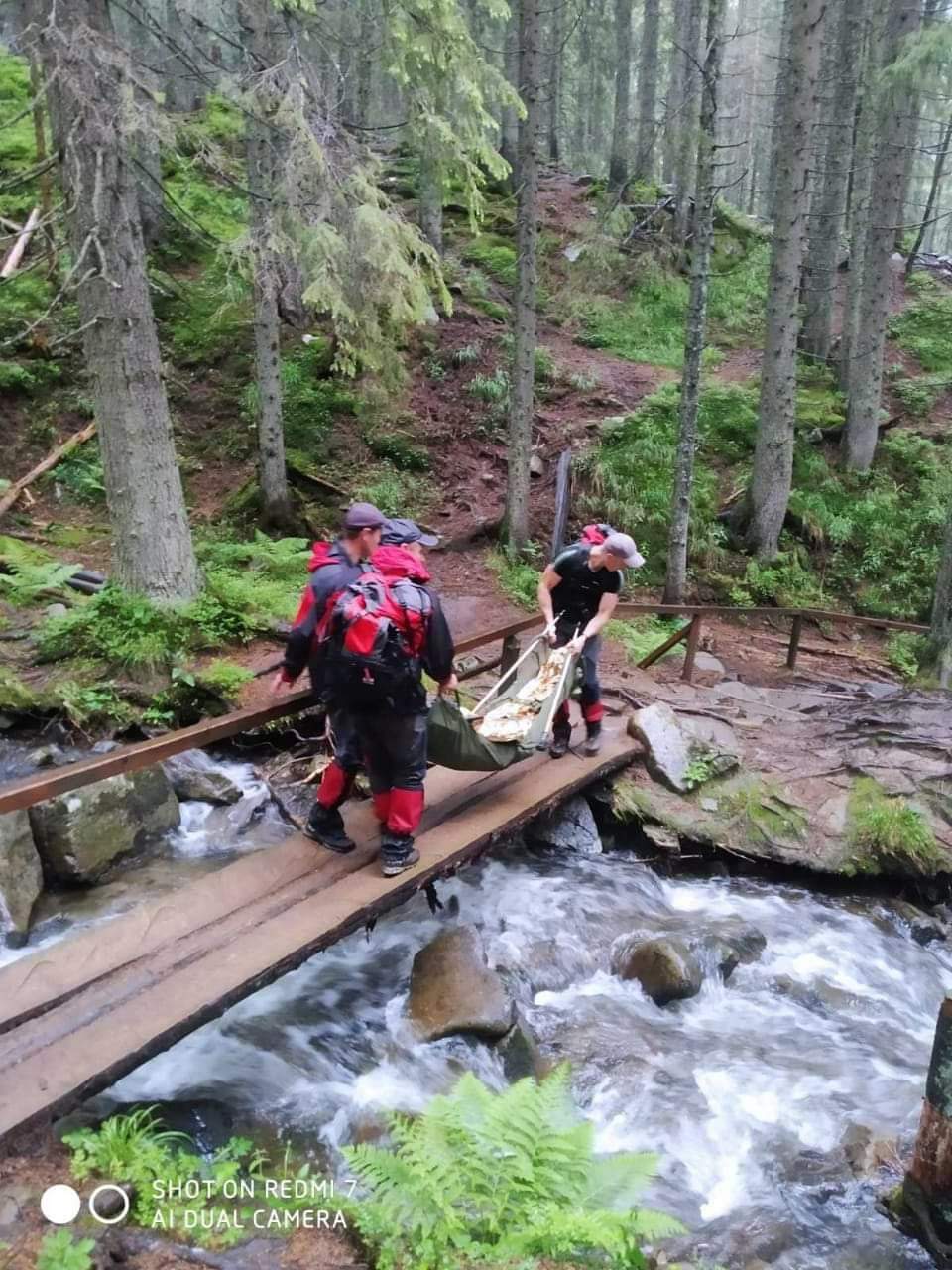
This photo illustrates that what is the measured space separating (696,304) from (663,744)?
686 centimetres

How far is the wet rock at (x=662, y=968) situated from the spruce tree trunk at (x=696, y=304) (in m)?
7.74

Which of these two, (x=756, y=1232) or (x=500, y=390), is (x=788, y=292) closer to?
(x=500, y=390)

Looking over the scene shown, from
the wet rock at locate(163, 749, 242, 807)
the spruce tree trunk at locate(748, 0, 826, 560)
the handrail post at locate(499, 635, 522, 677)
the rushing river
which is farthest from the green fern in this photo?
the spruce tree trunk at locate(748, 0, 826, 560)

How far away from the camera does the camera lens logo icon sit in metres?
3.05

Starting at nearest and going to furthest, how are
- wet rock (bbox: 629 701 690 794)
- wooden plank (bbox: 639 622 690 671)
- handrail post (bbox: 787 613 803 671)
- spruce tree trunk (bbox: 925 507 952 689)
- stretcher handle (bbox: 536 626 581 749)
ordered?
stretcher handle (bbox: 536 626 581 749) < wet rock (bbox: 629 701 690 794) < spruce tree trunk (bbox: 925 507 952 689) < wooden plank (bbox: 639 622 690 671) < handrail post (bbox: 787 613 803 671)

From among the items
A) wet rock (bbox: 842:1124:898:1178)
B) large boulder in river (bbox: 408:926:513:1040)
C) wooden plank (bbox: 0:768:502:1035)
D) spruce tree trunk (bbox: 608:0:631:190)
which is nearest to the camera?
wooden plank (bbox: 0:768:502:1035)

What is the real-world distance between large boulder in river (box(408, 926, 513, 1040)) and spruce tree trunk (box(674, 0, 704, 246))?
996 centimetres

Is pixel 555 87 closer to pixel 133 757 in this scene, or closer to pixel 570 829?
pixel 570 829

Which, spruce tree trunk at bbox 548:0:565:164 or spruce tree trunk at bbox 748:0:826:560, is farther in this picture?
spruce tree trunk at bbox 548:0:565:164

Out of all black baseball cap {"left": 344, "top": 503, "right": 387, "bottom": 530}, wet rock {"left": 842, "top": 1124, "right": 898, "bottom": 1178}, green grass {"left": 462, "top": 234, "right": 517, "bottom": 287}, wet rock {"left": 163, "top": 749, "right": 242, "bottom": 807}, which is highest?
green grass {"left": 462, "top": 234, "right": 517, "bottom": 287}

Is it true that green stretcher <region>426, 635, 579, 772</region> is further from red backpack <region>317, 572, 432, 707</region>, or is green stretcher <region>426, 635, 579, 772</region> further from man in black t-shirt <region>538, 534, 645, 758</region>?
red backpack <region>317, 572, 432, 707</region>

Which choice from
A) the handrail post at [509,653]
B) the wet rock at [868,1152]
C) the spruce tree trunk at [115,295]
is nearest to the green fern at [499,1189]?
the wet rock at [868,1152]

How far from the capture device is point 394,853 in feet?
17.7

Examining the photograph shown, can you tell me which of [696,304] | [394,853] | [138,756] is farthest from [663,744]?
[696,304]
